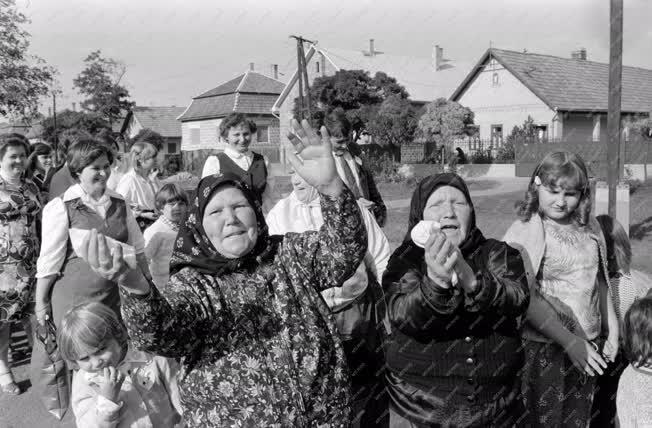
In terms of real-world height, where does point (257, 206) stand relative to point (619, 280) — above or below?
above

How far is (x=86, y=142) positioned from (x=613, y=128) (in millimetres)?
7084

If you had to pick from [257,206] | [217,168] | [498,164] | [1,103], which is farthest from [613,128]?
[1,103]

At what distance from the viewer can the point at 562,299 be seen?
3104mm

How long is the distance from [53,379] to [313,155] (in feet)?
10.1

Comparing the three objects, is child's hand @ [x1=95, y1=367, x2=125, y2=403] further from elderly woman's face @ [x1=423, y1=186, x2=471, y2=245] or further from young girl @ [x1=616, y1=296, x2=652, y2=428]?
young girl @ [x1=616, y1=296, x2=652, y2=428]

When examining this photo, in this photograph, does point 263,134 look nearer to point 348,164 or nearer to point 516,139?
point 516,139

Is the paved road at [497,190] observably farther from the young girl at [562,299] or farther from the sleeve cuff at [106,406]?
the sleeve cuff at [106,406]

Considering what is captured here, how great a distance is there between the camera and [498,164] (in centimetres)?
2891

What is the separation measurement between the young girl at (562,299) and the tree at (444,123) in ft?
85.6

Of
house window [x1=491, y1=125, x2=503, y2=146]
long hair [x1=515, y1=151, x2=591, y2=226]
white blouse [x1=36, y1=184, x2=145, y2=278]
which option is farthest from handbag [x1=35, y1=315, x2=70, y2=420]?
house window [x1=491, y1=125, x2=503, y2=146]

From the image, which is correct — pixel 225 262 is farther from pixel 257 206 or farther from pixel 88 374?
pixel 88 374

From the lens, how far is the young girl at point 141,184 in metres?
6.12

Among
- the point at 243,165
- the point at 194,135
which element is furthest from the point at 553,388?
the point at 194,135

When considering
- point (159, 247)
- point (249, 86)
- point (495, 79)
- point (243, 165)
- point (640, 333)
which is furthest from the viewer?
point (249, 86)
